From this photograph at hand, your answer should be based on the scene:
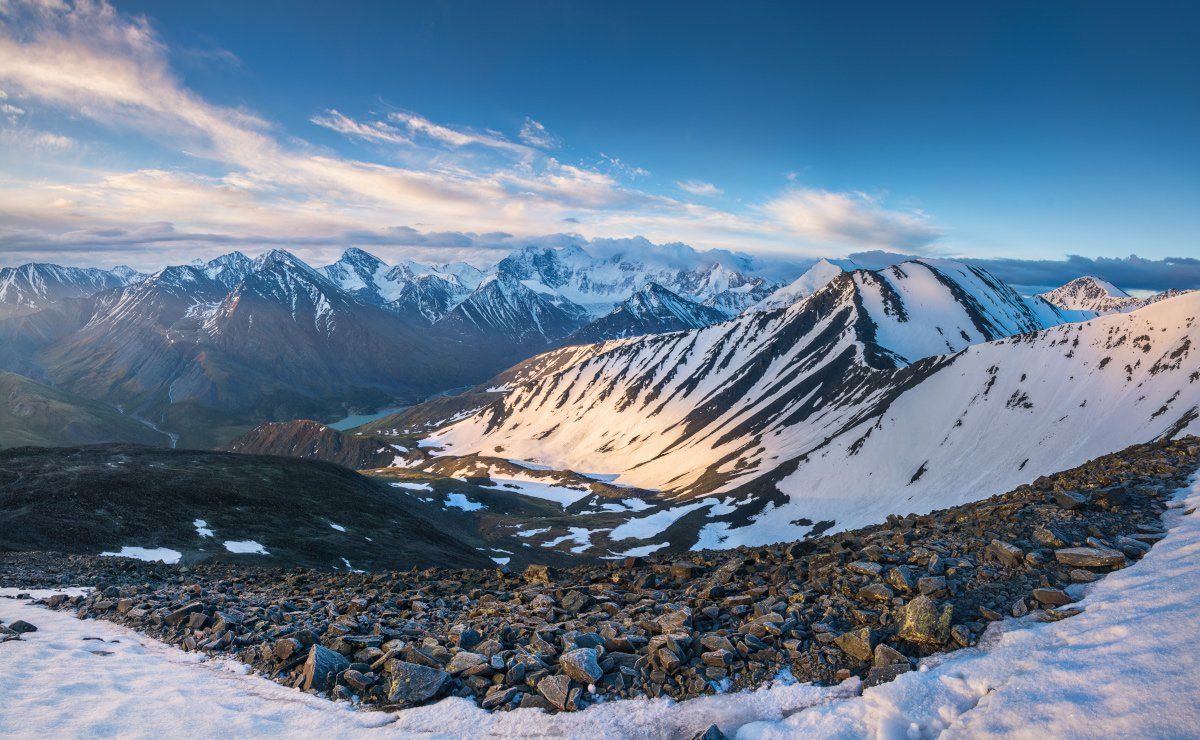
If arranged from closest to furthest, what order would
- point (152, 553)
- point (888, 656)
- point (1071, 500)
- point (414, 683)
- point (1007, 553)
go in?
1. point (888, 656)
2. point (414, 683)
3. point (1007, 553)
4. point (1071, 500)
5. point (152, 553)

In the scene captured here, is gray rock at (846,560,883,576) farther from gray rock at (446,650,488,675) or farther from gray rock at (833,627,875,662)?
gray rock at (446,650,488,675)

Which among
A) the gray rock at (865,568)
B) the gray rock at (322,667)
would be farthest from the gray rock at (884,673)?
the gray rock at (322,667)

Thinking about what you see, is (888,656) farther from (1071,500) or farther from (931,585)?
(1071,500)

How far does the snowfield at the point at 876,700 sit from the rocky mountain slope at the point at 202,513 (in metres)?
35.3

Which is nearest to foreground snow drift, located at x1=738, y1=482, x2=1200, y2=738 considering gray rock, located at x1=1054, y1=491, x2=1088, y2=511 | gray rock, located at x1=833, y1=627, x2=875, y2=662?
gray rock, located at x1=833, y1=627, x2=875, y2=662

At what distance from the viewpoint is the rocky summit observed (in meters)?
10.2

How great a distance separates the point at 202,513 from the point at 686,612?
5652 centimetres

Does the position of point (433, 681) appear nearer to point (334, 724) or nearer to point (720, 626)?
point (334, 724)

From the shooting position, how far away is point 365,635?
13.0 m

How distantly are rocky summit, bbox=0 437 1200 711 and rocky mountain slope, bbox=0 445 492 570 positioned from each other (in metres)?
28.3

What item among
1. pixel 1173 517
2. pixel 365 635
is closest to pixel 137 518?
pixel 365 635

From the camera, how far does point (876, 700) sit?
8.60m

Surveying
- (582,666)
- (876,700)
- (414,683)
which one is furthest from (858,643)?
(414,683)

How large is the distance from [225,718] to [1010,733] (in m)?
12.2
